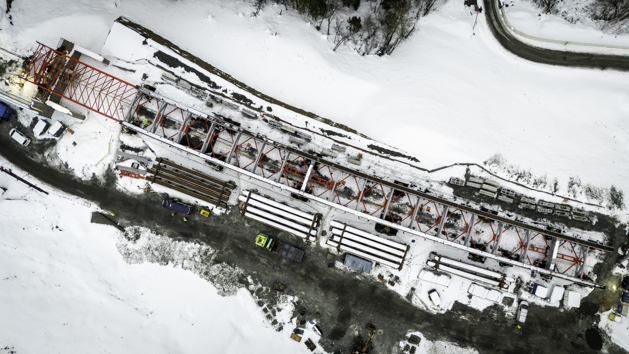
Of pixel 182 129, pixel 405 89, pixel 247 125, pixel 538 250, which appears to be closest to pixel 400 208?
pixel 405 89

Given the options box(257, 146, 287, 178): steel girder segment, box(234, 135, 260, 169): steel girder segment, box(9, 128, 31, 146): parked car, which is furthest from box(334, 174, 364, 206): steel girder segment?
box(9, 128, 31, 146): parked car

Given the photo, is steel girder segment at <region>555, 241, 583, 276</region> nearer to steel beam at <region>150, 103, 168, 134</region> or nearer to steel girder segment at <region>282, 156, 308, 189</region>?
steel girder segment at <region>282, 156, 308, 189</region>

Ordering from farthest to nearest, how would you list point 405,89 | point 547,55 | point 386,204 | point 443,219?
point 547,55 < point 405,89 < point 386,204 < point 443,219

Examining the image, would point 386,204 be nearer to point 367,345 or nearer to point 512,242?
point 512,242

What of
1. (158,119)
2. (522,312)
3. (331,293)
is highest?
(158,119)

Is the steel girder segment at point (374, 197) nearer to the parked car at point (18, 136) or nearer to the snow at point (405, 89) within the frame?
the snow at point (405, 89)

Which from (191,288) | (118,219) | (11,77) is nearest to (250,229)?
(191,288)
